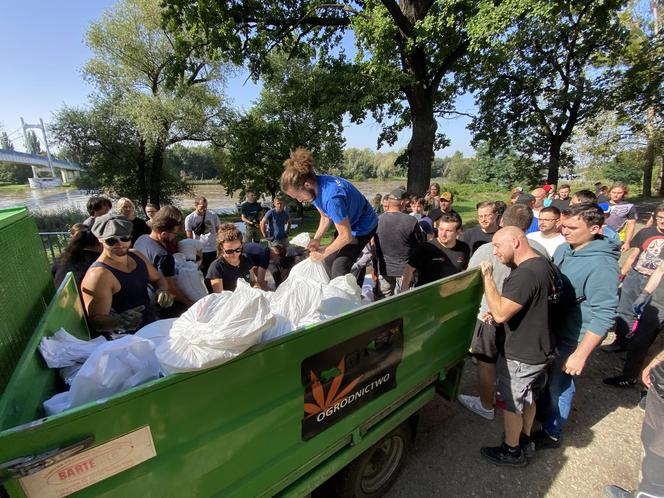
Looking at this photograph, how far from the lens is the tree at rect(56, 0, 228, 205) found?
16297 millimetres

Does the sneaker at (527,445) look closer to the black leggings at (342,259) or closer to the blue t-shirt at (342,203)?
the black leggings at (342,259)

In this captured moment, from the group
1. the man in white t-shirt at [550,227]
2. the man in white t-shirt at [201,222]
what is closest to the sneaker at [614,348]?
the man in white t-shirt at [550,227]

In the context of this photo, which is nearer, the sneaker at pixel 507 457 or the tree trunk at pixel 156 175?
the sneaker at pixel 507 457

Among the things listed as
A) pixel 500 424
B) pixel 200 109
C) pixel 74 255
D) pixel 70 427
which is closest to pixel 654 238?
pixel 500 424

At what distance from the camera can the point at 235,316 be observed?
1.30 metres

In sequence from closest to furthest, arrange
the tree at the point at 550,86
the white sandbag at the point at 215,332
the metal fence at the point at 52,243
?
the white sandbag at the point at 215,332
the metal fence at the point at 52,243
the tree at the point at 550,86

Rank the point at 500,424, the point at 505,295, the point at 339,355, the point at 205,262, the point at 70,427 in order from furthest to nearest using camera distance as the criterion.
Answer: the point at 205,262 < the point at 500,424 < the point at 505,295 < the point at 339,355 < the point at 70,427

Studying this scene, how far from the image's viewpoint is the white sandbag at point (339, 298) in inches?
80.7

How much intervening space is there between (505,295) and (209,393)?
1.97 m

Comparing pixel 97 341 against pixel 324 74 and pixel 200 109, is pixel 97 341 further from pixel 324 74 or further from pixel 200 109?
pixel 200 109

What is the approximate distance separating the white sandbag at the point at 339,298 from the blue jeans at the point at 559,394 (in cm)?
183

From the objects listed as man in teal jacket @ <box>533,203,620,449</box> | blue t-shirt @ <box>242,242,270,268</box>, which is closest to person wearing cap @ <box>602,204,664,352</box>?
man in teal jacket @ <box>533,203,620,449</box>

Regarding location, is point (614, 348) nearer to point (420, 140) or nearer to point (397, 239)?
point (397, 239)

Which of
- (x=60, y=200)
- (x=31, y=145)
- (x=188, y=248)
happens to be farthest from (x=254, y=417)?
(x=31, y=145)
